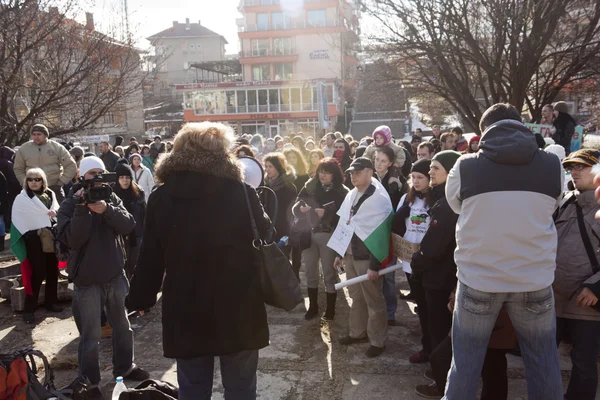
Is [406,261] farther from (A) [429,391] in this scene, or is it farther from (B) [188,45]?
(B) [188,45]

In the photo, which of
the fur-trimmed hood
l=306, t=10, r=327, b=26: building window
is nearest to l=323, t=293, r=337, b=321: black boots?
the fur-trimmed hood

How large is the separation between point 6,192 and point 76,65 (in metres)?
3.75

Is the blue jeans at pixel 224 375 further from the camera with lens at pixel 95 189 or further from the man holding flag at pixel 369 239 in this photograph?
the man holding flag at pixel 369 239

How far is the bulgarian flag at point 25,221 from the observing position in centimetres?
531

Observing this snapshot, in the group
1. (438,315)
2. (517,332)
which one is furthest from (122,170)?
(517,332)

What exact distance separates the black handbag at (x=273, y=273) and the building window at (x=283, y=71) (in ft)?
180

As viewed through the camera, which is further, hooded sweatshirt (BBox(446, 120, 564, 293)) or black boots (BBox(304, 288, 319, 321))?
black boots (BBox(304, 288, 319, 321))

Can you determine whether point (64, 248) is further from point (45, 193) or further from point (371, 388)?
point (371, 388)

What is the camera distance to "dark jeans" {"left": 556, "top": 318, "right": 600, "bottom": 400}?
3.12 metres

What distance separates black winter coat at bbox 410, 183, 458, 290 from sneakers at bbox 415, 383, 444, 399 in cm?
77

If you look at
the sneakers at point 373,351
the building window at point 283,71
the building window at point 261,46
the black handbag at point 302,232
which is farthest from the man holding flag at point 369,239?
the building window at point 261,46

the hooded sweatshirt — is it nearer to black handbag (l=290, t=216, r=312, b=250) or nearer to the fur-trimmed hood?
the fur-trimmed hood

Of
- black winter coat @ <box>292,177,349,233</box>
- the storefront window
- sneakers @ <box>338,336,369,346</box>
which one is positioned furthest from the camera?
the storefront window

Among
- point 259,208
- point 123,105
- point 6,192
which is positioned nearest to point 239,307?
point 259,208
